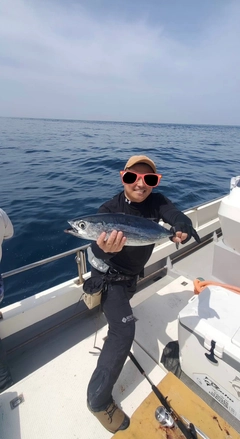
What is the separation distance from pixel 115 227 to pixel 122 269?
606 mm

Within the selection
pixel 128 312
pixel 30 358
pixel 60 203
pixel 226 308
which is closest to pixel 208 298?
pixel 226 308

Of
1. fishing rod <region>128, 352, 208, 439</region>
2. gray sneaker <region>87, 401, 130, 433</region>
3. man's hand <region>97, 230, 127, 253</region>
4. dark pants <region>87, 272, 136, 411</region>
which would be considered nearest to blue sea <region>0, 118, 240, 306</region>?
dark pants <region>87, 272, 136, 411</region>

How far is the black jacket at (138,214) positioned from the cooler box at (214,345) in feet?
2.36

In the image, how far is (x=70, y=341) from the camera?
289 cm

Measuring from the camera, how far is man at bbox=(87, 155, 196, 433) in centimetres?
189

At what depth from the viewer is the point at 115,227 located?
2.18m

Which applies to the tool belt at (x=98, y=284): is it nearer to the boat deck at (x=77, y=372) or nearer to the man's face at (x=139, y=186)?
the boat deck at (x=77, y=372)

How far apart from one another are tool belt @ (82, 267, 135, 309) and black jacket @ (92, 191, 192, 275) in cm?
7

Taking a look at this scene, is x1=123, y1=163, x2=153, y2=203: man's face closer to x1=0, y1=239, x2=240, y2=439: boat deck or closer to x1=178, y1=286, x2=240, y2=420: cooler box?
x1=178, y1=286, x2=240, y2=420: cooler box

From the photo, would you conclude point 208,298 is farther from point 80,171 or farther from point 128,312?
point 80,171

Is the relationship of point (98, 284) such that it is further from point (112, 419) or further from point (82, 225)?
point (112, 419)

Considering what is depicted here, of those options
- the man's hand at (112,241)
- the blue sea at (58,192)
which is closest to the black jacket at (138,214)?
the man's hand at (112,241)

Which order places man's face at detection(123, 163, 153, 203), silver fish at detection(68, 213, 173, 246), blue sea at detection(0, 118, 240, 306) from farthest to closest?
blue sea at detection(0, 118, 240, 306)
man's face at detection(123, 163, 153, 203)
silver fish at detection(68, 213, 173, 246)

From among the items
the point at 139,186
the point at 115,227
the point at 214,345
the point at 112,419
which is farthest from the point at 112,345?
the point at 139,186
